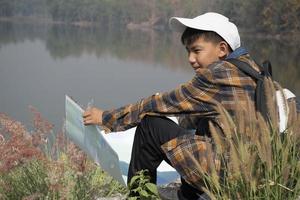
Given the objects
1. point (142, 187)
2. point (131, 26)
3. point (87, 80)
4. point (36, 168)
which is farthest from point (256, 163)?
point (131, 26)

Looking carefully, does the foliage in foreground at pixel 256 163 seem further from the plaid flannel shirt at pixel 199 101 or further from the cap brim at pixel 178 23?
the cap brim at pixel 178 23

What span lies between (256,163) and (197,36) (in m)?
0.73

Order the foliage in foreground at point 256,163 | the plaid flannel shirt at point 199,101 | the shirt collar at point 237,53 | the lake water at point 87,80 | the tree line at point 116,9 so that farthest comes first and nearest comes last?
1. the tree line at point 116,9
2. the lake water at point 87,80
3. the shirt collar at point 237,53
4. the plaid flannel shirt at point 199,101
5. the foliage in foreground at point 256,163

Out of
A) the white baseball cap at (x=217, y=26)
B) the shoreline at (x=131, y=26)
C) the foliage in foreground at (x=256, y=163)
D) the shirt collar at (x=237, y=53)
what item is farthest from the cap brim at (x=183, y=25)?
the shoreline at (x=131, y=26)

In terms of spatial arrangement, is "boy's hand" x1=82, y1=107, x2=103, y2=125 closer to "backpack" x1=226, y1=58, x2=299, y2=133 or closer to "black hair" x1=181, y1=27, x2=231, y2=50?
"black hair" x1=181, y1=27, x2=231, y2=50

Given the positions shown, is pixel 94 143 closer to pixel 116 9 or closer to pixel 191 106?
pixel 191 106

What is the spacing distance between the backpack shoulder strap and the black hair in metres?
0.18

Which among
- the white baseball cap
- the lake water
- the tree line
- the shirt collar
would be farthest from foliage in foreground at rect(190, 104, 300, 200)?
the tree line

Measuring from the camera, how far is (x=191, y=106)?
227 centimetres

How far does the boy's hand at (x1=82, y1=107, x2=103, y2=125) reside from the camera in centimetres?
246

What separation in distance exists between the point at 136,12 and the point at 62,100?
80042 mm

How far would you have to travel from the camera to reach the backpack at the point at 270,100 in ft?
6.21

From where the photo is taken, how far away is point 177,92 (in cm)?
229

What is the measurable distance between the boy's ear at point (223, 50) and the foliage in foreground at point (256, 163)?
508 mm
